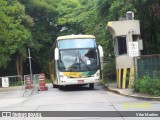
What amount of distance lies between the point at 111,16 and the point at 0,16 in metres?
13.6

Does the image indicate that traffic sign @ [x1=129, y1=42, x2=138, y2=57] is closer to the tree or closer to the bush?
the bush

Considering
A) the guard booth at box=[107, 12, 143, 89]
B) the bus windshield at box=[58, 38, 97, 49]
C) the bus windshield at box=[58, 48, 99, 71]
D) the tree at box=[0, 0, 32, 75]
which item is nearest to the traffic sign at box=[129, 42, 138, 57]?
the guard booth at box=[107, 12, 143, 89]

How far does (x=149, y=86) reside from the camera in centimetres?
1908

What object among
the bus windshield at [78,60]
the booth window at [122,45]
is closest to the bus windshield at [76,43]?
the bus windshield at [78,60]

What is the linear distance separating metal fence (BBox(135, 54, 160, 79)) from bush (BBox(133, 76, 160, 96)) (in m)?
0.89

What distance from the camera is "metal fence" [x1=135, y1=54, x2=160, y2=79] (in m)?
20.7

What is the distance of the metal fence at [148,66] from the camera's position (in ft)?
68.1

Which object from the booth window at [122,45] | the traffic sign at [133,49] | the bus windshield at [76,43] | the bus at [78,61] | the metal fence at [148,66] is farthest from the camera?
the bus windshield at [76,43]

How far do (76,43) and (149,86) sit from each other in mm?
8805

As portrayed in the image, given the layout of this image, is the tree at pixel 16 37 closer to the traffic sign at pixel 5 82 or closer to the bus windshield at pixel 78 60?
the traffic sign at pixel 5 82

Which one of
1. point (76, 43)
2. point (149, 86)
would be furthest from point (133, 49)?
point (76, 43)

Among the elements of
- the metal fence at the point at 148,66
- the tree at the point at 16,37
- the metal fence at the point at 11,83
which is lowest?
the metal fence at the point at 11,83

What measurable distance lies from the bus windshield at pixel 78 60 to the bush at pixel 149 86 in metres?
6.66

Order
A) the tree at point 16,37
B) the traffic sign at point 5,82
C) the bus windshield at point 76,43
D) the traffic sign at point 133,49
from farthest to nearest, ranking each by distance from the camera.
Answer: the tree at point 16,37, the traffic sign at point 5,82, the bus windshield at point 76,43, the traffic sign at point 133,49
